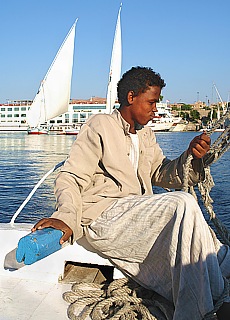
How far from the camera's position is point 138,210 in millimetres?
1984

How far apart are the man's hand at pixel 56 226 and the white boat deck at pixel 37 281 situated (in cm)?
50

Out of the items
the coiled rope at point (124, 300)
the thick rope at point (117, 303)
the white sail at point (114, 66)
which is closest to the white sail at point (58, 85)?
the white sail at point (114, 66)

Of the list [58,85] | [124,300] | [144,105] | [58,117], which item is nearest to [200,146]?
[144,105]

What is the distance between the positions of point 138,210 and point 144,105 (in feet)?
1.80

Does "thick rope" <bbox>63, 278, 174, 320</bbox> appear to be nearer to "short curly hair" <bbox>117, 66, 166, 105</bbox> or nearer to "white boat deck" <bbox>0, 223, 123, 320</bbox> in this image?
"white boat deck" <bbox>0, 223, 123, 320</bbox>

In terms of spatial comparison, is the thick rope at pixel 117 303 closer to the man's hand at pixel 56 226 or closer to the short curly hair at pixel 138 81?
the man's hand at pixel 56 226

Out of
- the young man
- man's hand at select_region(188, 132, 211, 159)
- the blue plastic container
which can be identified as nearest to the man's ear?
the young man

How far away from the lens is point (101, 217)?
2.08 metres

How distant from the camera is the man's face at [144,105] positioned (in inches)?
86.7

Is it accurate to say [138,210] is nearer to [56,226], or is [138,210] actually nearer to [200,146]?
[56,226]

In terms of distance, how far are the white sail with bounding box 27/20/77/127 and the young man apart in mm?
24845

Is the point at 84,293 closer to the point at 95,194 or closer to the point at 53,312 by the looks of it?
the point at 53,312

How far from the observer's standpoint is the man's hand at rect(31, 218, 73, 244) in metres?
1.68

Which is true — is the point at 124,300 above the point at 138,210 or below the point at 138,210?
below
